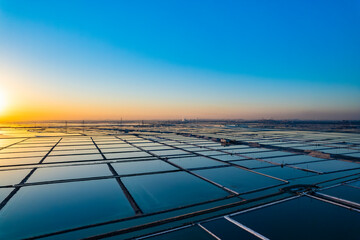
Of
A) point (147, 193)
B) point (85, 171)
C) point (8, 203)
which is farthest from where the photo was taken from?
point (85, 171)

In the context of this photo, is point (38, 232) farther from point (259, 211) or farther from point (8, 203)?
point (259, 211)

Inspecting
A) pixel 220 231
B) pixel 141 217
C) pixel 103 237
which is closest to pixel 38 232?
pixel 103 237

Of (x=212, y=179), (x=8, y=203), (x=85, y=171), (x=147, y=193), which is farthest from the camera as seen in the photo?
(x=85, y=171)

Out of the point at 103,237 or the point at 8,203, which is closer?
the point at 103,237

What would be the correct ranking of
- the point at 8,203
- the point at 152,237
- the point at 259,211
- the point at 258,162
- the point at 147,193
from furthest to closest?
the point at 258,162 → the point at 147,193 → the point at 8,203 → the point at 259,211 → the point at 152,237

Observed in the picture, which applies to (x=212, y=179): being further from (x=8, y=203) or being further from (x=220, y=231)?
(x=8, y=203)

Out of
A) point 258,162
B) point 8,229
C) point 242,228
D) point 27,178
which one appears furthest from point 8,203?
point 258,162
